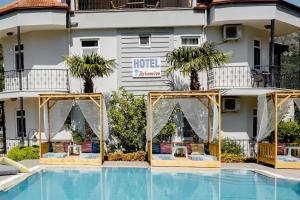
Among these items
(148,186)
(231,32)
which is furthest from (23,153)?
(231,32)

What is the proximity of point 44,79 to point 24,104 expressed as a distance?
1878 millimetres

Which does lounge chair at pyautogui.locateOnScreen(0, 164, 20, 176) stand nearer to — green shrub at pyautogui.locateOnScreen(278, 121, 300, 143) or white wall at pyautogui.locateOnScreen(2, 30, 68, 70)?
white wall at pyautogui.locateOnScreen(2, 30, 68, 70)

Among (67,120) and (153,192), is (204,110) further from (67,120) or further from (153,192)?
(67,120)

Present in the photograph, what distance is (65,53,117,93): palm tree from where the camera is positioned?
Answer: 1564 centimetres

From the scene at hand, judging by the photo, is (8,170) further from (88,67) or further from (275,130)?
(275,130)

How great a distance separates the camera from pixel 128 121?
54.6 feet

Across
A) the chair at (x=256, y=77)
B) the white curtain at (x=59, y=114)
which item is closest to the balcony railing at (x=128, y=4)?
the chair at (x=256, y=77)

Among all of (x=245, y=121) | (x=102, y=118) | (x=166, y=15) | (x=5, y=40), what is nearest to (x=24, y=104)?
(x=5, y=40)

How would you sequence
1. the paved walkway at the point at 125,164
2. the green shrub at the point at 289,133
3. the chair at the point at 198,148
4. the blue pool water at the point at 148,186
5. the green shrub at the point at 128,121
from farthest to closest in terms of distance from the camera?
the green shrub at the point at 128,121 < the chair at the point at 198,148 < the green shrub at the point at 289,133 < the paved walkway at the point at 125,164 < the blue pool water at the point at 148,186

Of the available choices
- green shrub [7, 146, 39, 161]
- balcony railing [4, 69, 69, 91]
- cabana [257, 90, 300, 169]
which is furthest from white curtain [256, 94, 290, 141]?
green shrub [7, 146, 39, 161]

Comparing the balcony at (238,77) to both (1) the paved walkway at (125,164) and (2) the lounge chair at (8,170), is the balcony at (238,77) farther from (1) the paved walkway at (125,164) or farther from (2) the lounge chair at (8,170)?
(2) the lounge chair at (8,170)

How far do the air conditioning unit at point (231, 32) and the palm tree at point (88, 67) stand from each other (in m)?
5.88

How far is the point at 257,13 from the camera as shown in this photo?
1611 centimetres

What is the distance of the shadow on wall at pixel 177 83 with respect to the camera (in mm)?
17594
